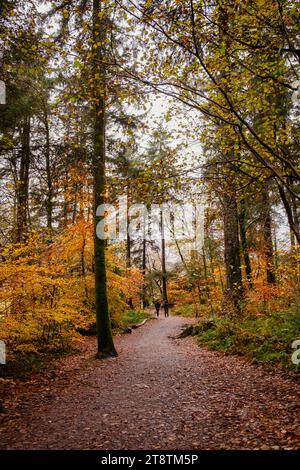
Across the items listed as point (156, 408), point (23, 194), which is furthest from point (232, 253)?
point (23, 194)

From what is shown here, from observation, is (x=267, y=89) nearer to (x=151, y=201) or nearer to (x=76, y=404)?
(x=151, y=201)

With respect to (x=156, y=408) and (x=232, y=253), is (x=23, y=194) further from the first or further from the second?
(x=156, y=408)

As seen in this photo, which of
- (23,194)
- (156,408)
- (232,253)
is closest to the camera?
(156,408)

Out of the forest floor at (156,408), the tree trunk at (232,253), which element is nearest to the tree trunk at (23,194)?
the forest floor at (156,408)

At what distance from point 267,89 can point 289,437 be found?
18.0 ft

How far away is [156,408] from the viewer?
513cm

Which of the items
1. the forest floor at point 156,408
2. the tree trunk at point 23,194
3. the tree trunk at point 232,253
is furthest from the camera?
the tree trunk at point 23,194

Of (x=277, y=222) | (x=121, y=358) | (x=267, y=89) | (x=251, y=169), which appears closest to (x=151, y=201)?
(x=251, y=169)

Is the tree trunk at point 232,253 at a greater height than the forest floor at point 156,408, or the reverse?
the tree trunk at point 232,253

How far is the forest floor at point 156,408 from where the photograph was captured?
3.96 metres

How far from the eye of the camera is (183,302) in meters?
32.3

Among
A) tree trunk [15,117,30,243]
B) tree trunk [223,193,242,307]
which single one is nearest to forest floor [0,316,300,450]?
tree trunk [223,193,242,307]

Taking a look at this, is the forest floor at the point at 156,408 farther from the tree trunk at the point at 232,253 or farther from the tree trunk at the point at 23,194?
the tree trunk at the point at 23,194

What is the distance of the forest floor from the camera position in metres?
3.96
